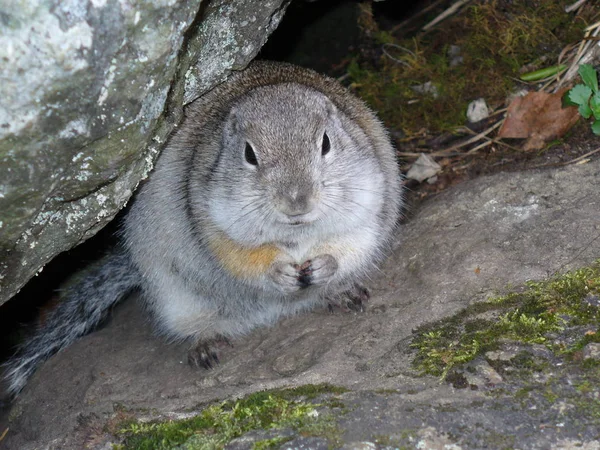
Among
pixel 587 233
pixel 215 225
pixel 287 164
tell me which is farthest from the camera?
pixel 215 225

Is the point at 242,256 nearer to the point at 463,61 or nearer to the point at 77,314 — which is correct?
the point at 77,314

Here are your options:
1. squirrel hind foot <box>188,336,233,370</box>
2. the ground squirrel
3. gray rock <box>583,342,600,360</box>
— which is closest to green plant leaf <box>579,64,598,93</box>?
the ground squirrel

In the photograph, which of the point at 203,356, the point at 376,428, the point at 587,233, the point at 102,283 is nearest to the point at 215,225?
the point at 203,356

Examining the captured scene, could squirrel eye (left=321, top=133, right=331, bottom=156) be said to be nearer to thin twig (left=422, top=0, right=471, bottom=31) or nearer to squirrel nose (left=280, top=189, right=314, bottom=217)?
squirrel nose (left=280, top=189, right=314, bottom=217)

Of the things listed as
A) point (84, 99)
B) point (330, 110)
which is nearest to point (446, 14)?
point (330, 110)

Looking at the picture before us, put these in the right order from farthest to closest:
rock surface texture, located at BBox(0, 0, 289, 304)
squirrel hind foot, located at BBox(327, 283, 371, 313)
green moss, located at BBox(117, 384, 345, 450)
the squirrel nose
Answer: squirrel hind foot, located at BBox(327, 283, 371, 313) < the squirrel nose < green moss, located at BBox(117, 384, 345, 450) < rock surface texture, located at BBox(0, 0, 289, 304)

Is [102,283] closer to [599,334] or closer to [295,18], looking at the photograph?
[295,18]

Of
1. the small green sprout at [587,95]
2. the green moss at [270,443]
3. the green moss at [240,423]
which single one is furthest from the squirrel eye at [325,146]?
the small green sprout at [587,95]
